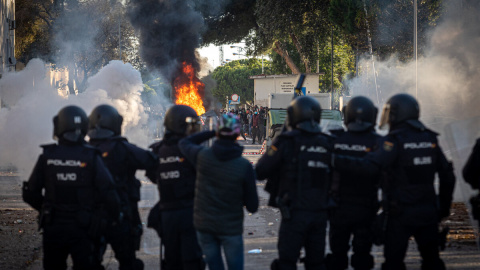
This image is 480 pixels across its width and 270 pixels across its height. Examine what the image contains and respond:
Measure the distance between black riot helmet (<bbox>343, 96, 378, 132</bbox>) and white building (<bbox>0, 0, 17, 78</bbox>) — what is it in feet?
82.4

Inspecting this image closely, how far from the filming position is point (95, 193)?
5.83 metres

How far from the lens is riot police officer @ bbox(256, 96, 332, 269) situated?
5645 millimetres

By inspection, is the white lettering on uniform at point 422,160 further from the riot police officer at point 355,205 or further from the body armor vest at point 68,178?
the body armor vest at point 68,178

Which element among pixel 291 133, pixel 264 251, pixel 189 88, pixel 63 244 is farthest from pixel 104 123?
pixel 189 88

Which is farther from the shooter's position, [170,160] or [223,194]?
[170,160]

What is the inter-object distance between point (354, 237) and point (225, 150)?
69.4 inches

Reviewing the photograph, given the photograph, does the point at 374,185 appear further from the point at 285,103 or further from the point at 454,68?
the point at 285,103

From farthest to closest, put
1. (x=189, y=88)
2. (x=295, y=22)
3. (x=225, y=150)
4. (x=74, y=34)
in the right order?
1. (x=74, y=34)
2. (x=295, y=22)
3. (x=189, y=88)
4. (x=225, y=150)

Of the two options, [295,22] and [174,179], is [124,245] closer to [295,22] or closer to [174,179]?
[174,179]

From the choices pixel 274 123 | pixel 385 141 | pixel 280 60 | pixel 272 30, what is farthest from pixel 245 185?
pixel 280 60

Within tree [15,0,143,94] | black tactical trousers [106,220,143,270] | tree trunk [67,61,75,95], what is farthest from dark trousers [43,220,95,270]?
tree trunk [67,61,75,95]

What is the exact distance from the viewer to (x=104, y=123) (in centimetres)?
651

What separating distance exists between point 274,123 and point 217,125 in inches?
676

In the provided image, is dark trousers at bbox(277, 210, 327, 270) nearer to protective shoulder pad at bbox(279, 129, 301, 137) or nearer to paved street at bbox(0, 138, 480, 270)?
protective shoulder pad at bbox(279, 129, 301, 137)
